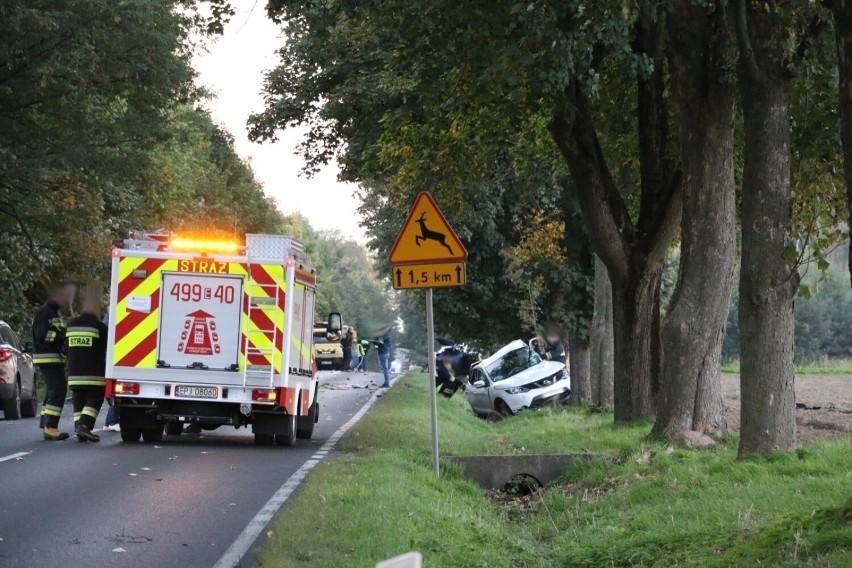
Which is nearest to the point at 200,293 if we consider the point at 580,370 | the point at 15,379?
the point at 15,379

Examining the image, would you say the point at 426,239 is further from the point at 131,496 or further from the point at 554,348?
the point at 554,348

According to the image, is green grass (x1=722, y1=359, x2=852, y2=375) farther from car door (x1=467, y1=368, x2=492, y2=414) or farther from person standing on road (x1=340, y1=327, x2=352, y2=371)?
car door (x1=467, y1=368, x2=492, y2=414)

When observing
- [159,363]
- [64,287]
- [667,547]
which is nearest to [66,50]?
[64,287]

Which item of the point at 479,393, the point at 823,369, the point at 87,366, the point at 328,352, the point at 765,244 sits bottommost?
the point at 479,393

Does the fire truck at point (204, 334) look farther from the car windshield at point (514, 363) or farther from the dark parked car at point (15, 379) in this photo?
the car windshield at point (514, 363)

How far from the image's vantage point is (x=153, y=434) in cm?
1770

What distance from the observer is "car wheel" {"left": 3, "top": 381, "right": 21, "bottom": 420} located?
887 inches

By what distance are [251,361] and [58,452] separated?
2.77m

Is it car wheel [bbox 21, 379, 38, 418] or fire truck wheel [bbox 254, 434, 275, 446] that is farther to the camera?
car wheel [bbox 21, 379, 38, 418]

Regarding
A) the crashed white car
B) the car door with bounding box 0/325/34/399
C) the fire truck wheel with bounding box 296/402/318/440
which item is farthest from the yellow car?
the fire truck wheel with bounding box 296/402/318/440

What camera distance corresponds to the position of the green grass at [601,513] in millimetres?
7984

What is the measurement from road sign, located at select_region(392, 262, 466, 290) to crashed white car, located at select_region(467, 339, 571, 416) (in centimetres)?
1537

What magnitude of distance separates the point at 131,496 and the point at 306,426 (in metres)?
7.29

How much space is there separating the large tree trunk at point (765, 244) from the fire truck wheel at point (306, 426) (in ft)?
26.5
